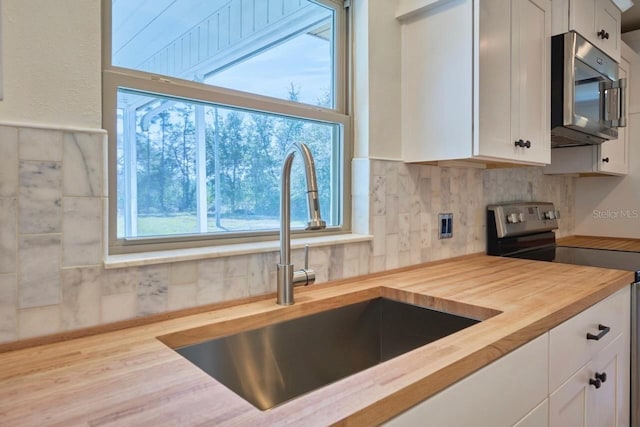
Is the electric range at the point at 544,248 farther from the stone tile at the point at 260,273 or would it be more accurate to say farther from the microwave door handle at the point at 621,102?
the stone tile at the point at 260,273

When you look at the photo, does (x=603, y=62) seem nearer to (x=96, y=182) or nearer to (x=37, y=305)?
(x=96, y=182)

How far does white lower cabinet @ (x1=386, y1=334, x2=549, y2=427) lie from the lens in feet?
2.36

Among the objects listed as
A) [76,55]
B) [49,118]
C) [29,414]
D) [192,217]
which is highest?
[76,55]

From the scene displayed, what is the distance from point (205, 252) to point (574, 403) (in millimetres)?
1146

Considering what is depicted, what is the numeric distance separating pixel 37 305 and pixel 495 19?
163 centimetres

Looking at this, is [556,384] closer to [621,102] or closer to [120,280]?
[120,280]

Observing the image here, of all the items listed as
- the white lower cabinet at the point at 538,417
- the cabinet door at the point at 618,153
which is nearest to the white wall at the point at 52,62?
the white lower cabinet at the point at 538,417

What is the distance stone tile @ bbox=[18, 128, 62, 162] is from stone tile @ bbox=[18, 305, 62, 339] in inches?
12.4

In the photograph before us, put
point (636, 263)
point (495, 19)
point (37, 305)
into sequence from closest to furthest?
1. point (37, 305)
2. point (495, 19)
3. point (636, 263)

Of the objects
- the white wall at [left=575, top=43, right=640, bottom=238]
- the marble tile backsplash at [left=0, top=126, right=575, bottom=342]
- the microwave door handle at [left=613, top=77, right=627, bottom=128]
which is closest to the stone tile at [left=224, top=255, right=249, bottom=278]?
the marble tile backsplash at [left=0, top=126, right=575, bottom=342]

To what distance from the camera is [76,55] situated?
90 cm

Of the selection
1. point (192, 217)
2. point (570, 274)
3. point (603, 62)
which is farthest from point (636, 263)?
point (192, 217)

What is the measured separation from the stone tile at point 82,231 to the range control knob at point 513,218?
1.86 metres

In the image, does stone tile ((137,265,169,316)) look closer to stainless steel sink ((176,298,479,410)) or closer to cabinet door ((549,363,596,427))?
stainless steel sink ((176,298,479,410))
